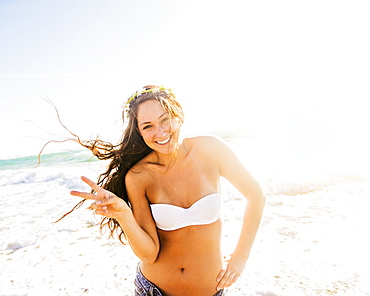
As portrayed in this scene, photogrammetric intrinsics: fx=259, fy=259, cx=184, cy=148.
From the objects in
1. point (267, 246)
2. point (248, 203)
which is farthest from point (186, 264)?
point (267, 246)

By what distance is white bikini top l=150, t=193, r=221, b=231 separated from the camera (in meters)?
2.18

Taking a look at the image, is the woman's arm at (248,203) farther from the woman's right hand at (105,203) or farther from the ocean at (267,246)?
the ocean at (267,246)

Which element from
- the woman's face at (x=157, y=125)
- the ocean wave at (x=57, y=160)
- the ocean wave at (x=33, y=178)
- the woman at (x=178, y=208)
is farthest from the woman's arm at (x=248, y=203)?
the ocean wave at (x=57, y=160)

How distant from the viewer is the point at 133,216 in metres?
2.04

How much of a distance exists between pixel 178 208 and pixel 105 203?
0.64 metres

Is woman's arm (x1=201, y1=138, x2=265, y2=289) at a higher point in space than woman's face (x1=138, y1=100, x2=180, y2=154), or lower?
lower

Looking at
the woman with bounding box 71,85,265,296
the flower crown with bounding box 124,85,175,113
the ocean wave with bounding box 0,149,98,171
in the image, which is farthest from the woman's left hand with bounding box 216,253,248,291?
the ocean wave with bounding box 0,149,98,171

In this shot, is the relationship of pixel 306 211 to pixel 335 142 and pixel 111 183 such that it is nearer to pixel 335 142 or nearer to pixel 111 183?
pixel 111 183

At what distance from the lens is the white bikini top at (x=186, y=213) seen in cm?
218

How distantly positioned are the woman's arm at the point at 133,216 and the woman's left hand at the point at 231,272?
579mm

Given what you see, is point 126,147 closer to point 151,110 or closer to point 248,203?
point 151,110

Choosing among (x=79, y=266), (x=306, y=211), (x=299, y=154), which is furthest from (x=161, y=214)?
(x=299, y=154)

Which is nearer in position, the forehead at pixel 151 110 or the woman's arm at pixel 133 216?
the woman's arm at pixel 133 216

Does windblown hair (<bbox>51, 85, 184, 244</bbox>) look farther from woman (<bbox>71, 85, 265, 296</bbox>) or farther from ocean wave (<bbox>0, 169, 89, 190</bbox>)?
ocean wave (<bbox>0, 169, 89, 190</bbox>)
